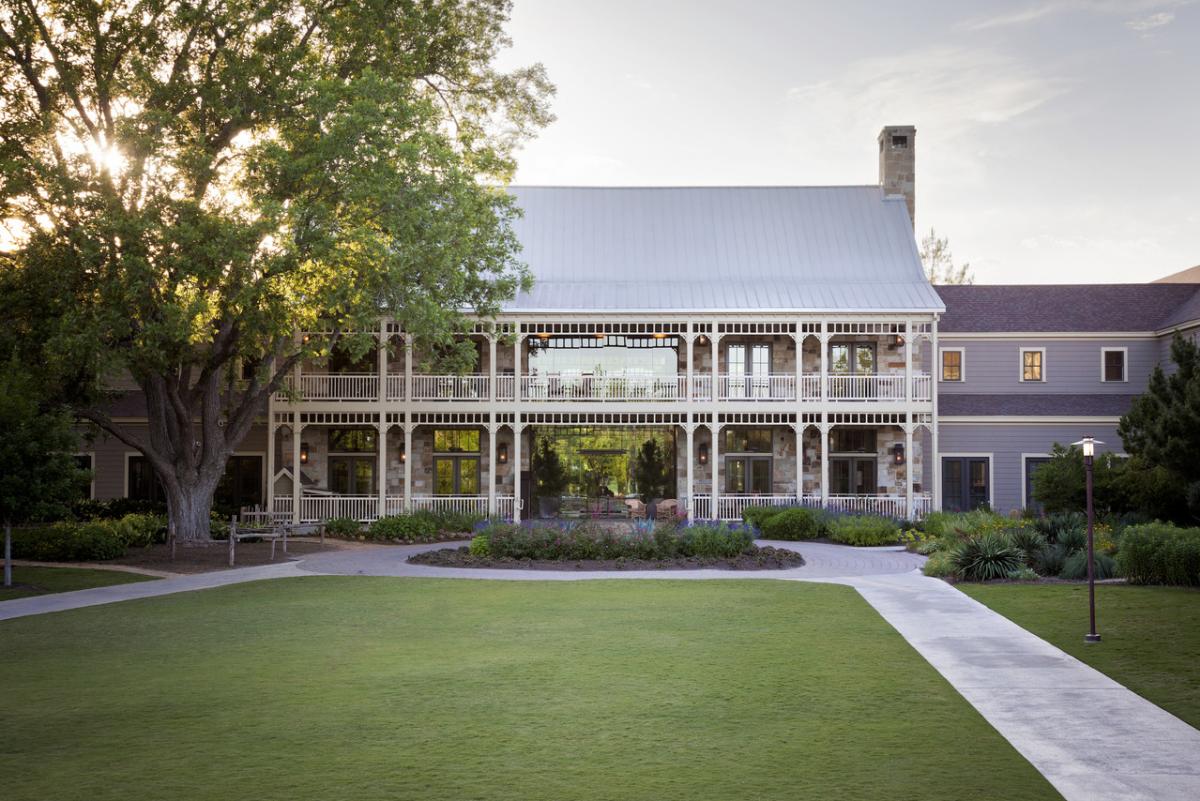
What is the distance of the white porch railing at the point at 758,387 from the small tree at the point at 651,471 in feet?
8.46

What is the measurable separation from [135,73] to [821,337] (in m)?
18.5

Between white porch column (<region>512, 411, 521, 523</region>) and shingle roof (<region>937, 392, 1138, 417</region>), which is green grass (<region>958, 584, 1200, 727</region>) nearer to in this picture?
white porch column (<region>512, 411, 521, 523</region>)

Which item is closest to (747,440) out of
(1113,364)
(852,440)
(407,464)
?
(852,440)

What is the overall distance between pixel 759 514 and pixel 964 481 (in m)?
8.08

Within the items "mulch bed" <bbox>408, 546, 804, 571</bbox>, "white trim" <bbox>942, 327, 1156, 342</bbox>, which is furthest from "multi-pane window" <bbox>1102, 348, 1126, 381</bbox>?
"mulch bed" <bbox>408, 546, 804, 571</bbox>

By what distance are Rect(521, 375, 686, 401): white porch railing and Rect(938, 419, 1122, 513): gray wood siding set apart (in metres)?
8.45

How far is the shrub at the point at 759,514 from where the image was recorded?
2685cm

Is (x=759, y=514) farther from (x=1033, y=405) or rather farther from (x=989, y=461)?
(x=1033, y=405)

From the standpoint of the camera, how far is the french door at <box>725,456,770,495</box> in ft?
103

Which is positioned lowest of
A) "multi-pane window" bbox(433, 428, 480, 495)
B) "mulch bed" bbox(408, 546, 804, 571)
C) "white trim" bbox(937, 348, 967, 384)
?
"mulch bed" bbox(408, 546, 804, 571)

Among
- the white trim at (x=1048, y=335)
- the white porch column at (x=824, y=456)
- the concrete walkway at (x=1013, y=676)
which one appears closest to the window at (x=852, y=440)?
the white porch column at (x=824, y=456)

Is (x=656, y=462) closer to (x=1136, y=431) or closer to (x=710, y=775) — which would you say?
(x=1136, y=431)

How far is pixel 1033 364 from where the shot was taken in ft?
106

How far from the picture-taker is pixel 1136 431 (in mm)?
25109
